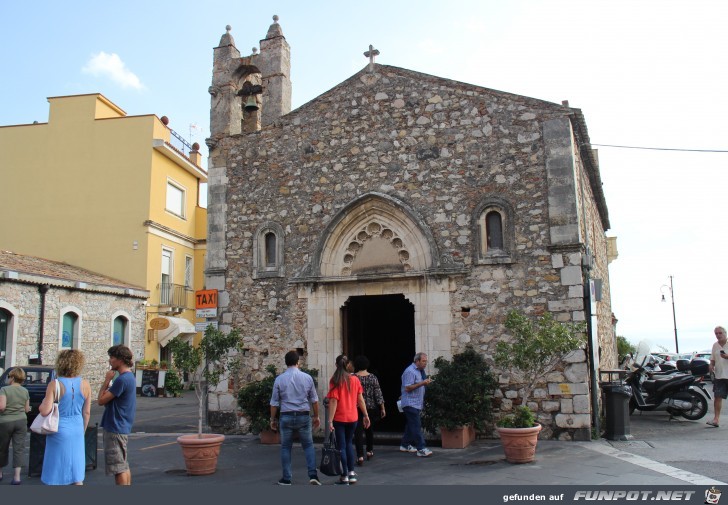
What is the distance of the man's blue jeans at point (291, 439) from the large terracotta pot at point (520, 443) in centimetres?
273

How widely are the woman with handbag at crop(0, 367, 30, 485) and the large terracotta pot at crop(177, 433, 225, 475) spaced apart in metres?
2.03

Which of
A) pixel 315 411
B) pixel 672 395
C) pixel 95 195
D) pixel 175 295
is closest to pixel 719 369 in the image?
pixel 672 395

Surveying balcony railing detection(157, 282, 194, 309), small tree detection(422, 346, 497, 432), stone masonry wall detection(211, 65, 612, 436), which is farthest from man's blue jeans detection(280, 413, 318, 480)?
balcony railing detection(157, 282, 194, 309)

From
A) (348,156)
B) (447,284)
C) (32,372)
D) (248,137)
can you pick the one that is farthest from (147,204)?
(447,284)

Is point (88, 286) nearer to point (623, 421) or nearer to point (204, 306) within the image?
point (204, 306)

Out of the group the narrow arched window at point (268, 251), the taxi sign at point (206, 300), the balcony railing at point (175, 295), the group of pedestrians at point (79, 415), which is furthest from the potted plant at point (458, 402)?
the balcony railing at point (175, 295)

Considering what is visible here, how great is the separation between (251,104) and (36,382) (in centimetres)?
801

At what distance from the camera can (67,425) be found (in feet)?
19.1

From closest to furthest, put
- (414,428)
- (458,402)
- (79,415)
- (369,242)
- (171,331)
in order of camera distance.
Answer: (79,415), (414,428), (458,402), (369,242), (171,331)

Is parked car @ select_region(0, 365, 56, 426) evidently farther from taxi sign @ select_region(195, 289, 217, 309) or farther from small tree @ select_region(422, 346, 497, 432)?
small tree @ select_region(422, 346, 497, 432)

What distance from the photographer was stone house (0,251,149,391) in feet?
55.8

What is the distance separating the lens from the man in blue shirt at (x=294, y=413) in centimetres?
730

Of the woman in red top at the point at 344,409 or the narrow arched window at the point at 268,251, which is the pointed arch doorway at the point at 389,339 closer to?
the narrow arched window at the point at 268,251

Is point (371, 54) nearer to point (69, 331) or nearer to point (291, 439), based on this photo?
point (291, 439)
